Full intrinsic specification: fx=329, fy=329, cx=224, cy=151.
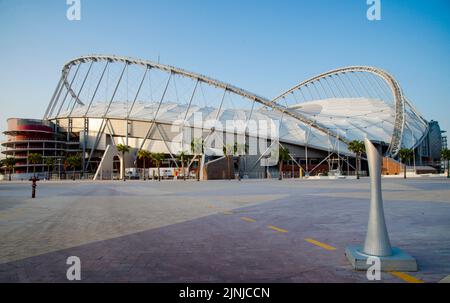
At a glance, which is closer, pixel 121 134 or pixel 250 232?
pixel 250 232

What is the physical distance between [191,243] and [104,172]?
277 feet

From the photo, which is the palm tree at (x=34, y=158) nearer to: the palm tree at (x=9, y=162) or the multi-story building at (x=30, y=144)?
the multi-story building at (x=30, y=144)

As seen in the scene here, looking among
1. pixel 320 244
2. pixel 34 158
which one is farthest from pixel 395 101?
pixel 34 158

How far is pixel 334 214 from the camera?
12.4m

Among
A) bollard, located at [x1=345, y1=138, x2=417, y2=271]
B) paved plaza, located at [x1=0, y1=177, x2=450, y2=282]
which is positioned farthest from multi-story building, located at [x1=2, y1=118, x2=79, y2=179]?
bollard, located at [x1=345, y1=138, x2=417, y2=271]

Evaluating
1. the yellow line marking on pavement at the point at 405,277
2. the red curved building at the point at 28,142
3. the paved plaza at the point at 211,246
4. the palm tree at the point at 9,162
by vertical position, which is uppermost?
the red curved building at the point at 28,142

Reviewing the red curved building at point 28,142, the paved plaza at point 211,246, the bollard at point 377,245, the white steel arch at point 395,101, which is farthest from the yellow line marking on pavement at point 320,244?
the red curved building at point 28,142

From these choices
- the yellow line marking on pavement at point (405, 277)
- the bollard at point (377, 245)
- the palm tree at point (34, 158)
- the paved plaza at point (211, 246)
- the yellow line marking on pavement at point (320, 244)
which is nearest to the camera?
the yellow line marking on pavement at point (405, 277)

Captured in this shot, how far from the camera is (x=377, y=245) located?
18.7 feet

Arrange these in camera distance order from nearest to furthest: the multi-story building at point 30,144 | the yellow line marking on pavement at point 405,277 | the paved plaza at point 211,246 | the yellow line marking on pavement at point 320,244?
1. the yellow line marking on pavement at point 405,277
2. the paved plaza at point 211,246
3. the yellow line marking on pavement at point 320,244
4. the multi-story building at point 30,144

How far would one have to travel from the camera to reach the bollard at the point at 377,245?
5366mm

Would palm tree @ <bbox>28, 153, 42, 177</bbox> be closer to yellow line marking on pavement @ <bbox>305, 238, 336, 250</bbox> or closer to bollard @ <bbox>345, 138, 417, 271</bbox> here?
yellow line marking on pavement @ <bbox>305, 238, 336, 250</bbox>
